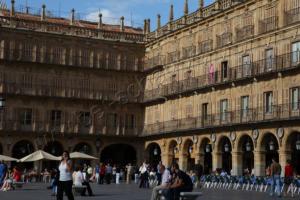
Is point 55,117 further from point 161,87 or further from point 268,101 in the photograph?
point 268,101

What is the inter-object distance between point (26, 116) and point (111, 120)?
7.41 meters

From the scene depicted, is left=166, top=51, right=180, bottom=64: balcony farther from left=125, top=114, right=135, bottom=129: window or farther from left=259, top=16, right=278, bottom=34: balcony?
left=259, top=16, right=278, bottom=34: balcony

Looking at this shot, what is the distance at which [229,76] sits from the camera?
45.8 meters

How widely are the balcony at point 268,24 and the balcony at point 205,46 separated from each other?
6.37m

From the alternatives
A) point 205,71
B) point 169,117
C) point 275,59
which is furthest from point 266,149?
point 169,117

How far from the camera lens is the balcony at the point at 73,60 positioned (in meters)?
54.2

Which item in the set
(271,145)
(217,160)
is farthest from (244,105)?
(217,160)

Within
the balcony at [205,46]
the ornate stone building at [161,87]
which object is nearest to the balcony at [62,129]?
the ornate stone building at [161,87]

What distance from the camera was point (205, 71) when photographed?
162 feet

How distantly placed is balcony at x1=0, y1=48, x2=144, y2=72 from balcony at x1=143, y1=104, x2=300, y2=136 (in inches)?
232

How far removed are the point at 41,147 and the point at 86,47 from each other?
9.41m

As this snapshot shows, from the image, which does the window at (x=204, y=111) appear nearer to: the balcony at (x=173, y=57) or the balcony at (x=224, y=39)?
the balcony at (x=224, y=39)

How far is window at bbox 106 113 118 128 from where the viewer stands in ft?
187

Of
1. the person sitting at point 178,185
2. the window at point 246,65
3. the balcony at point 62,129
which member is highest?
the window at point 246,65
